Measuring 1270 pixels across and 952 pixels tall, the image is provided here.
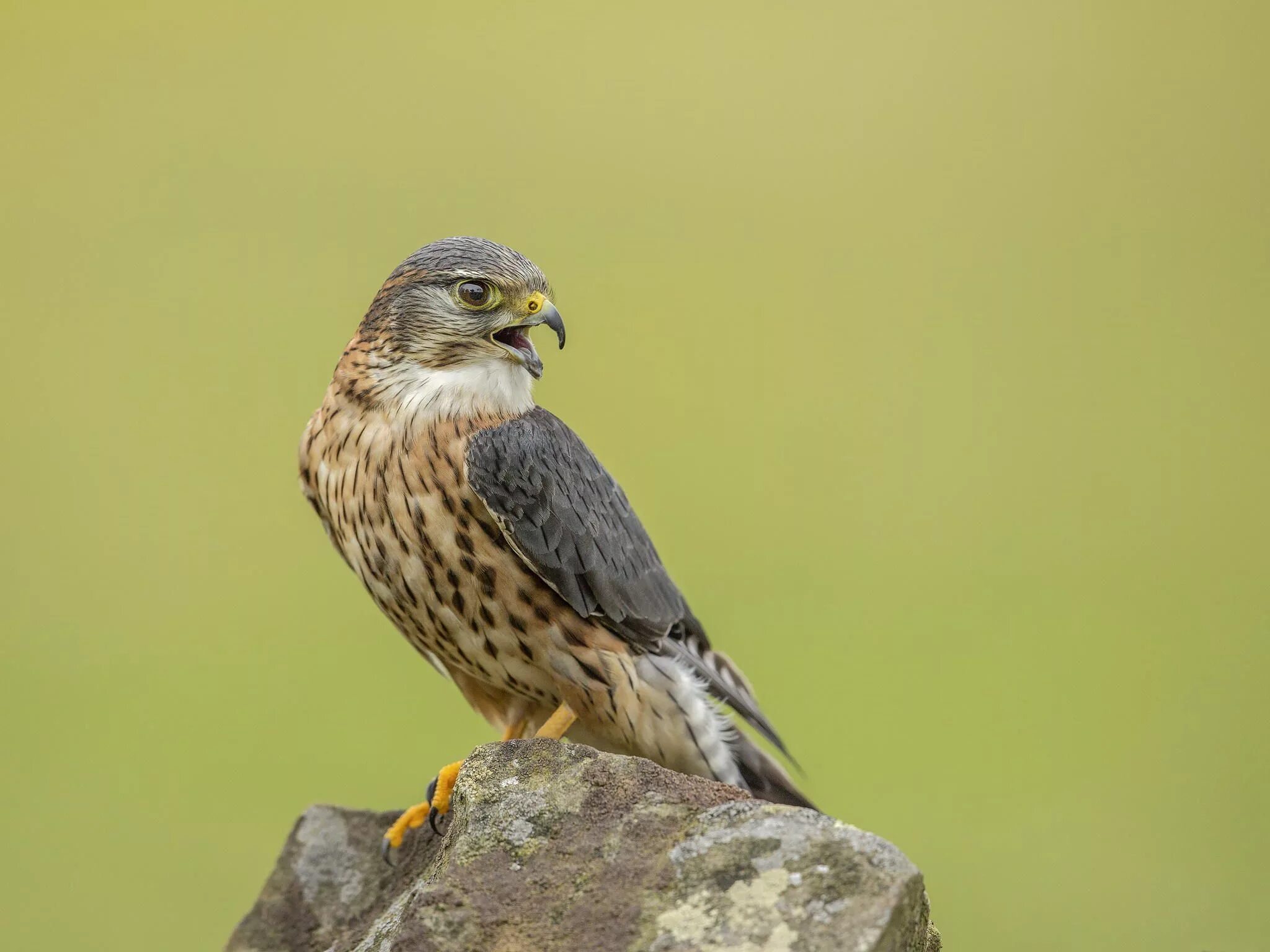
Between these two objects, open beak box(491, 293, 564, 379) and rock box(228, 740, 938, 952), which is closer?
rock box(228, 740, 938, 952)

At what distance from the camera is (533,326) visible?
343cm

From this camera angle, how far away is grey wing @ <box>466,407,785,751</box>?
3297mm

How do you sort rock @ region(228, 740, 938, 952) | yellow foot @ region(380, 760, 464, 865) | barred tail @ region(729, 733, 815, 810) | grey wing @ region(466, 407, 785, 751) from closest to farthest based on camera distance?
1. rock @ region(228, 740, 938, 952)
2. grey wing @ region(466, 407, 785, 751)
3. yellow foot @ region(380, 760, 464, 865)
4. barred tail @ region(729, 733, 815, 810)

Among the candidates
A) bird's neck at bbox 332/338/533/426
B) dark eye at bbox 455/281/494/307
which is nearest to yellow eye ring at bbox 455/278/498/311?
dark eye at bbox 455/281/494/307

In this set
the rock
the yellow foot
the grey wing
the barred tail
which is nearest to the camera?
the rock

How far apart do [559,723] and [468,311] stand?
1.10m

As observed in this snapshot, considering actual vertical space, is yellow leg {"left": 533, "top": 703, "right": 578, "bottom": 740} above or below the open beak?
below

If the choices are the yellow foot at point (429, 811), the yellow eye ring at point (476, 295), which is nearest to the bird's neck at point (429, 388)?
the yellow eye ring at point (476, 295)

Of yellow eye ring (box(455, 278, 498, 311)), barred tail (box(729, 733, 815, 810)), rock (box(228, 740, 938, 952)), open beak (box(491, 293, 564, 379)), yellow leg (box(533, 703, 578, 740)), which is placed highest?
yellow eye ring (box(455, 278, 498, 311))

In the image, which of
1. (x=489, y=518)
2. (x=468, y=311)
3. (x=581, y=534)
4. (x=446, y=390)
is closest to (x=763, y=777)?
(x=581, y=534)

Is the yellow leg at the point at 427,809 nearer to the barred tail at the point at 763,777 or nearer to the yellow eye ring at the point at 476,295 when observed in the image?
the barred tail at the point at 763,777

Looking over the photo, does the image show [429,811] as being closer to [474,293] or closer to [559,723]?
[559,723]

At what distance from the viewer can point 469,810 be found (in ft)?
8.46

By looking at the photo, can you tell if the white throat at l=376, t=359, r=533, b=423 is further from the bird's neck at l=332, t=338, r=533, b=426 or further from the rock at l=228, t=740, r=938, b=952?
the rock at l=228, t=740, r=938, b=952
